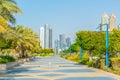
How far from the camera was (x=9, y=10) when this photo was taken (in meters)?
31.9

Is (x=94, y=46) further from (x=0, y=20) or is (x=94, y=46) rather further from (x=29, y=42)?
(x=0, y=20)

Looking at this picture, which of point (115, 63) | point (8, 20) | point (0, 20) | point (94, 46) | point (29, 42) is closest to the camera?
point (0, 20)

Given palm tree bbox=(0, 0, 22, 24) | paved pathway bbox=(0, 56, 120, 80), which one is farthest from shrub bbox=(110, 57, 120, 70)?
palm tree bbox=(0, 0, 22, 24)

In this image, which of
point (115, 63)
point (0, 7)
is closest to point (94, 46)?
point (115, 63)

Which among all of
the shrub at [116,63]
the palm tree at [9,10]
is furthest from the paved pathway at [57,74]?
the palm tree at [9,10]

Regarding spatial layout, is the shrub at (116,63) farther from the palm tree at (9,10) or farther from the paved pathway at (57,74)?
the palm tree at (9,10)

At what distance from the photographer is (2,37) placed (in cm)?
2917

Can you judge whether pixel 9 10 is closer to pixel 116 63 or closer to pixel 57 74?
pixel 57 74

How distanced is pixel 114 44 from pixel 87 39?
1249cm

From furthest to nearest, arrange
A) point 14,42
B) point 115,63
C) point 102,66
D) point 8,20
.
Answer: point 14,42
point 102,66
point 115,63
point 8,20

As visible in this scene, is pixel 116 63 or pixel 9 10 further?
pixel 116 63

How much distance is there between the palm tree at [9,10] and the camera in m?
30.3

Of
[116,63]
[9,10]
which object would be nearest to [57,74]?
[9,10]

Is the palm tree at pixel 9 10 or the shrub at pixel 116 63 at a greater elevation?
the palm tree at pixel 9 10
